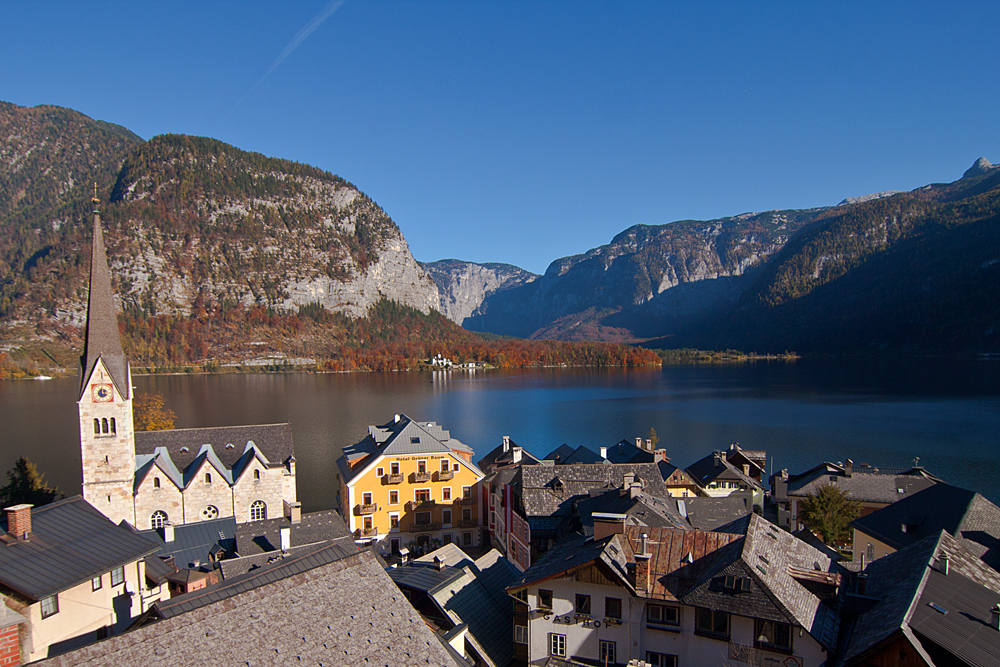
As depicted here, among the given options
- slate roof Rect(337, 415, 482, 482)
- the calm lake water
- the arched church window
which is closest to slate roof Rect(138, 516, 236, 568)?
the arched church window

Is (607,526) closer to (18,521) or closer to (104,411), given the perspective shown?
(18,521)

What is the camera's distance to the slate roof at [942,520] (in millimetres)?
22469

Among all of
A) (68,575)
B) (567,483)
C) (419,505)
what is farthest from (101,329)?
(567,483)

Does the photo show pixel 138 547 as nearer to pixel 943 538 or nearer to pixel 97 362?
pixel 97 362

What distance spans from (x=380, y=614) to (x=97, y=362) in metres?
31.8

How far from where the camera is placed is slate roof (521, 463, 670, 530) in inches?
1134

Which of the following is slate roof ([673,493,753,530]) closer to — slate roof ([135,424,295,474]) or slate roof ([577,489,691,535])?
slate roof ([577,489,691,535])

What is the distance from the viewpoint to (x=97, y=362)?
32875 millimetres

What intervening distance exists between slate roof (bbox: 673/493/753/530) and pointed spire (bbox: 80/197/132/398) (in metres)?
31.8

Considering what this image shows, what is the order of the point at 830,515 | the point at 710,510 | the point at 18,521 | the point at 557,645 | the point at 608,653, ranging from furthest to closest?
the point at 830,515 → the point at 710,510 → the point at 557,645 → the point at 608,653 → the point at 18,521

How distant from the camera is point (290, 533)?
2706 cm

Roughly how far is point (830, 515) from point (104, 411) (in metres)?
42.6

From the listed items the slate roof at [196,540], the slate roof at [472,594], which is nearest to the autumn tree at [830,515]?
the slate roof at [472,594]

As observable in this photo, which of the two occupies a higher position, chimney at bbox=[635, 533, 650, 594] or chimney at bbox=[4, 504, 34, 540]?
chimney at bbox=[4, 504, 34, 540]
